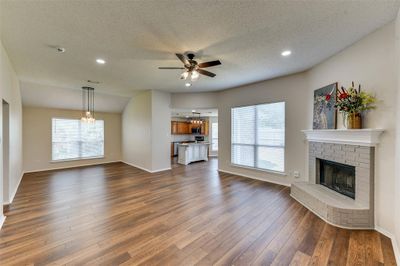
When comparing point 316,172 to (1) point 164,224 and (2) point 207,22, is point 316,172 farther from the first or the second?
(2) point 207,22

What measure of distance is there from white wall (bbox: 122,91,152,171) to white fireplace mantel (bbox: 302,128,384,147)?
4.80 meters

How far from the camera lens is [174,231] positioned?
252 centimetres

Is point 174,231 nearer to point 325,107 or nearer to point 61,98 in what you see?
point 325,107

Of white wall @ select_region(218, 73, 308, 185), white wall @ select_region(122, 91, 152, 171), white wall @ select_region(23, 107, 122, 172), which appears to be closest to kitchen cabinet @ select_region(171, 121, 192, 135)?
white wall @ select_region(122, 91, 152, 171)

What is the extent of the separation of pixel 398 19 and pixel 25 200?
22.0ft

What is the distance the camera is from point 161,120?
6184mm

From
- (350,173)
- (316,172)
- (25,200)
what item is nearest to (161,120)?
(25,200)

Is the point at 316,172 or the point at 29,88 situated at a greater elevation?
the point at 29,88

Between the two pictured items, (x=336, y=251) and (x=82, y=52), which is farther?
(x=82, y=52)

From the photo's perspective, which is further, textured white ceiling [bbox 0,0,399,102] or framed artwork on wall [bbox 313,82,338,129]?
framed artwork on wall [bbox 313,82,338,129]

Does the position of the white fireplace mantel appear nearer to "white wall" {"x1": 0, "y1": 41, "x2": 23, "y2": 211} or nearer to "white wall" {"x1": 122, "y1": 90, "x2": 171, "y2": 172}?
"white wall" {"x1": 122, "y1": 90, "x2": 171, "y2": 172}

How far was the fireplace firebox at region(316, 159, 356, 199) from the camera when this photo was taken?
3043mm

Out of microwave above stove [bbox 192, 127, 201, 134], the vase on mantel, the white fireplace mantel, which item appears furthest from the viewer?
microwave above stove [bbox 192, 127, 201, 134]

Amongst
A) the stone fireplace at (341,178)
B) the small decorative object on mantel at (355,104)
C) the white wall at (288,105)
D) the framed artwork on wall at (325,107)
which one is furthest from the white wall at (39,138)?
the small decorative object on mantel at (355,104)
